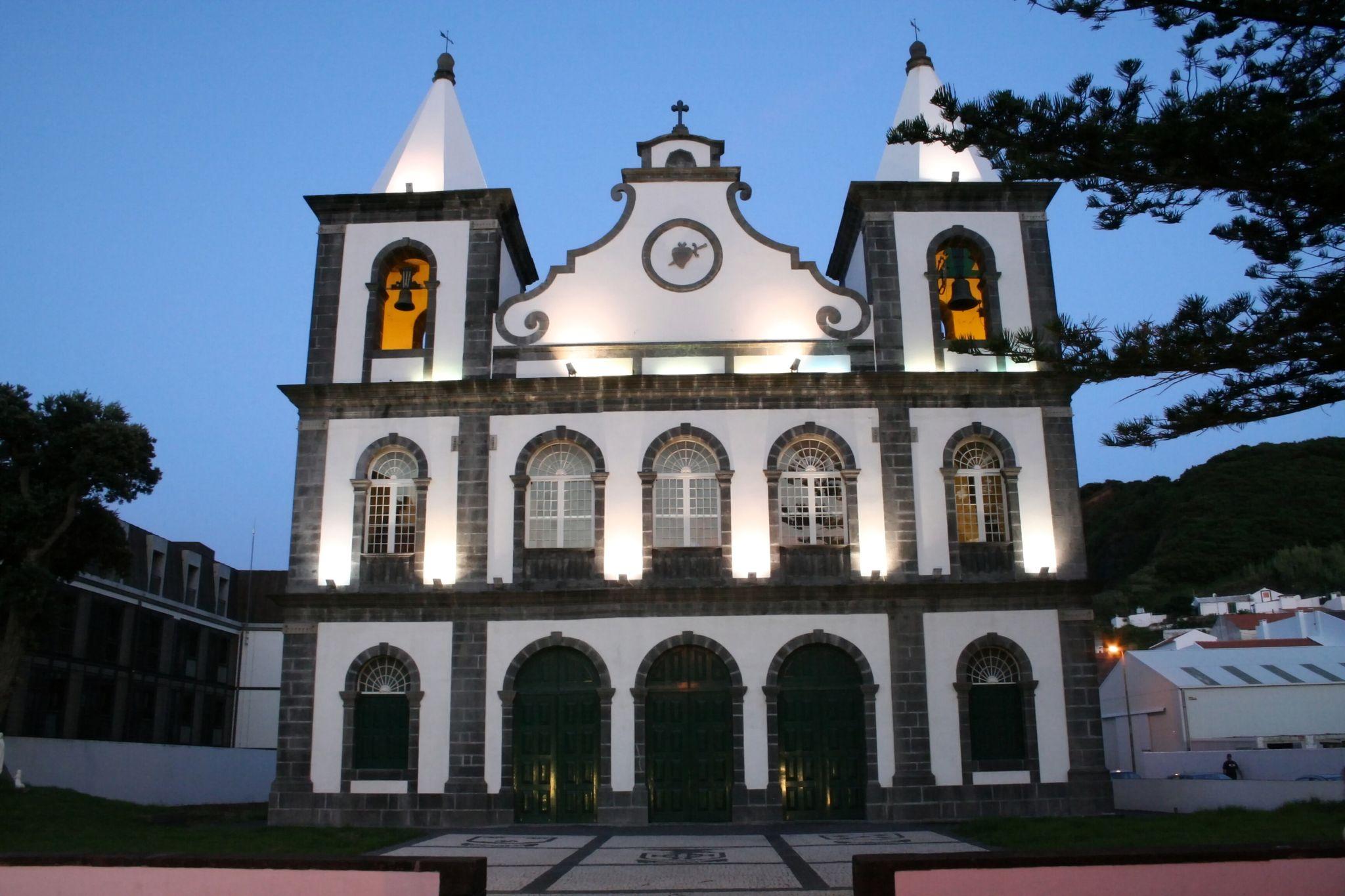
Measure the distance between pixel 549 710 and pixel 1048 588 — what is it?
8.52 meters

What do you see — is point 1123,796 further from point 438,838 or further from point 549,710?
point 438,838

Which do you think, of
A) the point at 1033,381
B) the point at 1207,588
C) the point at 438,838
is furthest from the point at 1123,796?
the point at 1207,588

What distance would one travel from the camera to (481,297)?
816 inches

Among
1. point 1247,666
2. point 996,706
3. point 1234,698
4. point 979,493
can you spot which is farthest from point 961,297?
point 1247,666

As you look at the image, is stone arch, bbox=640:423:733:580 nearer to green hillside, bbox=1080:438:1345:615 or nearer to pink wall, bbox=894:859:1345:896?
pink wall, bbox=894:859:1345:896

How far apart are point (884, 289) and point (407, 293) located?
868 centimetres

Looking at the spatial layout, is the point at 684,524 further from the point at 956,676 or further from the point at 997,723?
the point at 997,723

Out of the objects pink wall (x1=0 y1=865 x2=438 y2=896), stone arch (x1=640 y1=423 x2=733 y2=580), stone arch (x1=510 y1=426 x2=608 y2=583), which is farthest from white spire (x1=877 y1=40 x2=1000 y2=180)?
pink wall (x1=0 y1=865 x2=438 y2=896)

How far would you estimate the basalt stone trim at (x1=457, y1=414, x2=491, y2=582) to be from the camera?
63.5 ft

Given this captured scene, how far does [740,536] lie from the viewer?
19.4 m

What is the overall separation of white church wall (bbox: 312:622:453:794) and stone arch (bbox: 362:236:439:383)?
4.50 m

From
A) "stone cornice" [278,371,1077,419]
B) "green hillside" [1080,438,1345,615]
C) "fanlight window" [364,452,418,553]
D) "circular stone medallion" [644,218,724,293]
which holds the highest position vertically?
"green hillside" [1080,438,1345,615]

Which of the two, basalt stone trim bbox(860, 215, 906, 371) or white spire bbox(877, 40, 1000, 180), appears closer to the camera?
basalt stone trim bbox(860, 215, 906, 371)

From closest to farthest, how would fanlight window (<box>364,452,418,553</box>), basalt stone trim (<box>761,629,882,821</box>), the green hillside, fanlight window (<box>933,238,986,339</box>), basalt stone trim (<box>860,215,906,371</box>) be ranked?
basalt stone trim (<box>761,629,882,821</box>), fanlight window (<box>364,452,418,553</box>), basalt stone trim (<box>860,215,906,371</box>), fanlight window (<box>933,238,986,339</box>), the green hillside
